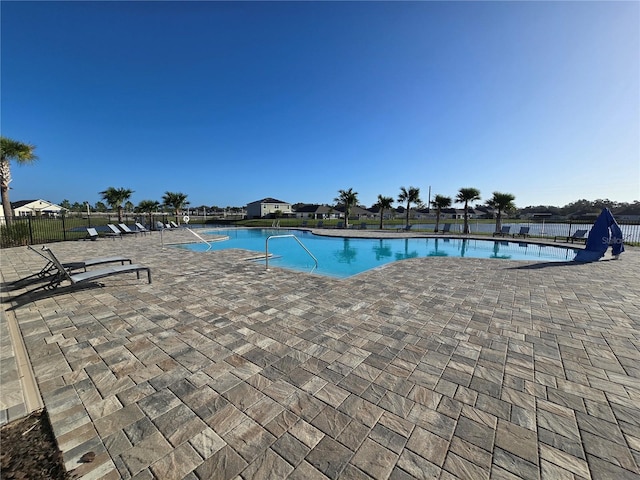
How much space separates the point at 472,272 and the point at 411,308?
4.36 metres

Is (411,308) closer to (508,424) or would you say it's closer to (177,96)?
(508,424)

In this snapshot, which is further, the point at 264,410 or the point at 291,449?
the point at 264,410

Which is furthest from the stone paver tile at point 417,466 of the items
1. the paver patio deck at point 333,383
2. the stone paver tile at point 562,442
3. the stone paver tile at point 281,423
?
the stone paver tile at point 562,442

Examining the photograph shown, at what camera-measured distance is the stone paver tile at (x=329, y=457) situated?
5.43 ft

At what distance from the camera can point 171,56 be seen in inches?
563

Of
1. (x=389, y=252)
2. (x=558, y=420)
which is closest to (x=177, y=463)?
(x=558, y=420)

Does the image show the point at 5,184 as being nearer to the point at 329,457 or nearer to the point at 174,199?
the point at 329,457

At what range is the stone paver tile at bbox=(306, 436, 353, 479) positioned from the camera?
65.1 inches

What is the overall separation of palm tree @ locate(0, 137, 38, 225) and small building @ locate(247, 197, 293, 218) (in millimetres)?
43359

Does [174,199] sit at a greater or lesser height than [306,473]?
greater

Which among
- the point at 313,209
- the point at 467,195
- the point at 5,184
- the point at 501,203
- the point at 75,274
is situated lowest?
the point at 75,274

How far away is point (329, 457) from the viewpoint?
5.75 feet

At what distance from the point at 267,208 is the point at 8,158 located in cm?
4658

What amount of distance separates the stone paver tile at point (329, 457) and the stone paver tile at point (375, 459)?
0.26 feet
